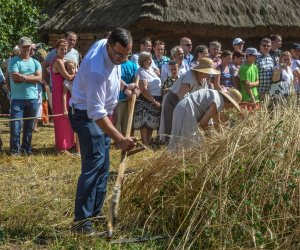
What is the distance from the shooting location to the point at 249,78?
10422 millimetres

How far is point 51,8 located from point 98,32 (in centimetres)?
411

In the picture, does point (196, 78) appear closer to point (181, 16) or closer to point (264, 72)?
point (264, 72)

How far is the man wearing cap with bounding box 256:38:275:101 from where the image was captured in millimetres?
10680

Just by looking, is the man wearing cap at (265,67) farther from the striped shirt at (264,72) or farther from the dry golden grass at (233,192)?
the dry golden grass at (233,192)

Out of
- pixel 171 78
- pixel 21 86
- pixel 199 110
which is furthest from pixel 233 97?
pixel 21 86

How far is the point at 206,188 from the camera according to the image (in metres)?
5.23

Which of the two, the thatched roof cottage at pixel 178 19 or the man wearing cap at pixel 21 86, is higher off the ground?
the thatched roof cottage at pixel 178 19

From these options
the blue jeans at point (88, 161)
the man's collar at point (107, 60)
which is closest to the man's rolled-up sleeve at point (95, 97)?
the man's collar at point (107, 60)

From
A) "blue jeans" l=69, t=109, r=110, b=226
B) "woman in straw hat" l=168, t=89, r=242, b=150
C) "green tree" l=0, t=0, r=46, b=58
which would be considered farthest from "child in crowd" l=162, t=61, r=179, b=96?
"green tree" l=0, t=0, r=46, b=58

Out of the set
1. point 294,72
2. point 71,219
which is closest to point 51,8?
point 294,72

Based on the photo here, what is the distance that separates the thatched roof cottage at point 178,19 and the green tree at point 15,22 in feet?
3.39

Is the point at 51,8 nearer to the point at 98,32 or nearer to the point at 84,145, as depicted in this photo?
the point at 98,32

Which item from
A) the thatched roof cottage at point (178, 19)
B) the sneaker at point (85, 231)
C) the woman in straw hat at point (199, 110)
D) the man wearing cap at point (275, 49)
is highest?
the thatched roof cottage at point (178, 19)

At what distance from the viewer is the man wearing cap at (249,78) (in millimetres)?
10320
